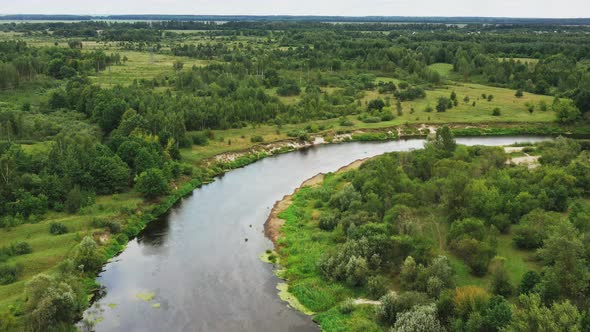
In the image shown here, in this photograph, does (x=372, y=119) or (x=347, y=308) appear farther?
(x=372, y=119)

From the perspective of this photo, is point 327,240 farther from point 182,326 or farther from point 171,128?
point 171,128

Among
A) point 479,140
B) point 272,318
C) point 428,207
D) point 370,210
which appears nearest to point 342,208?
point 370,210

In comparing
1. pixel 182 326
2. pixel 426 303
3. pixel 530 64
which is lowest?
pixel 182 326

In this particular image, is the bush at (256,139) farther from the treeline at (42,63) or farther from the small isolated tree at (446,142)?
the treeline at (42,63)

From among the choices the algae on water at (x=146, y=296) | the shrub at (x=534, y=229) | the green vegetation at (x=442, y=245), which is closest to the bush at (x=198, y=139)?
the green vegetation at (x=442, y=245)

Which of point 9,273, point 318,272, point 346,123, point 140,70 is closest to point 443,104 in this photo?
point 346,123

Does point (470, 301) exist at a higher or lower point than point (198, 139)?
lower

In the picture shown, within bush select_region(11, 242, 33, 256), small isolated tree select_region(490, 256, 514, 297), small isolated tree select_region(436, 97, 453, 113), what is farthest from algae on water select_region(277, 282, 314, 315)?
small isolated tree select_region(436, 97, 453, 113)

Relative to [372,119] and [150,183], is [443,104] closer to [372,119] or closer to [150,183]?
[372,119]
